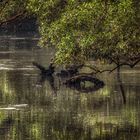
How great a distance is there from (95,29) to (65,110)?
890 centimetres

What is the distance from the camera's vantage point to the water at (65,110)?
42.9m

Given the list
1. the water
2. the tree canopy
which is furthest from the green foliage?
the water

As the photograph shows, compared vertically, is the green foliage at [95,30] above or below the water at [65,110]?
above

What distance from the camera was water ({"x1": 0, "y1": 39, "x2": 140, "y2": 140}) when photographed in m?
42.9

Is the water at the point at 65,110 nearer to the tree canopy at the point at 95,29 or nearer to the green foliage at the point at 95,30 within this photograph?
the tree canopy at the point at 95,29

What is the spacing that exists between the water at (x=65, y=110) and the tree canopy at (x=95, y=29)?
4615 millimetres

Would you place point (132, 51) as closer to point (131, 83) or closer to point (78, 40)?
point (78, 40)

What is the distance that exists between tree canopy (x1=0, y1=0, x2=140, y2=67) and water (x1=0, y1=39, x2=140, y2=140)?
462cm

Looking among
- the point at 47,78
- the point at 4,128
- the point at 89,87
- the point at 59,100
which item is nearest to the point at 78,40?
the point at 4,128

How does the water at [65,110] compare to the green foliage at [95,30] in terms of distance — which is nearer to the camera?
the water at [65,110]

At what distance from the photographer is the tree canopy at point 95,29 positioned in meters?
45.6

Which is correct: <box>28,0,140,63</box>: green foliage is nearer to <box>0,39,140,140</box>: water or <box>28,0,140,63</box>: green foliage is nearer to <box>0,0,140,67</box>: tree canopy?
<box>0,0,140,67</box>: tree canopy

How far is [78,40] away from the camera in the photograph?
47.5 m

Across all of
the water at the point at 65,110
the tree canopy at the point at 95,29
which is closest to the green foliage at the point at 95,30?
the tree canopy at the point at 95,29
